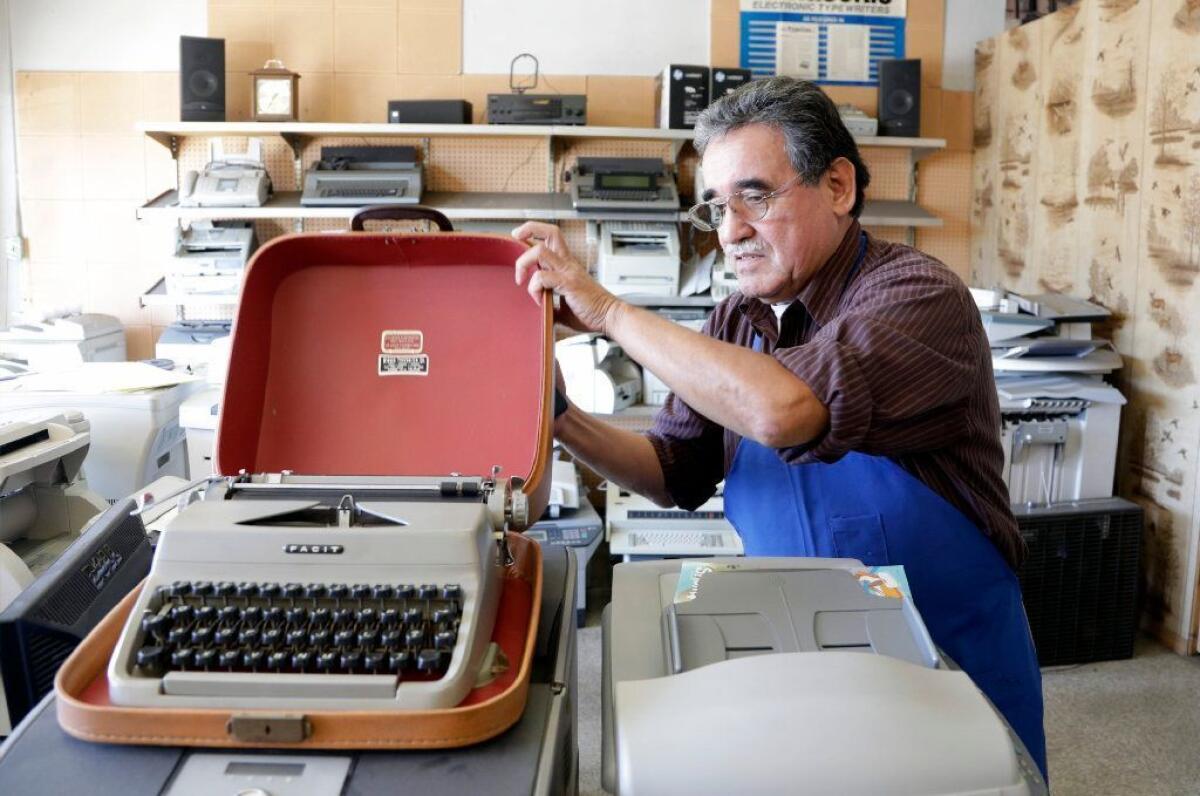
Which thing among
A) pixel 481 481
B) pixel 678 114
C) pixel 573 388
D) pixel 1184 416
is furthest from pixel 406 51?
pixel 481 481

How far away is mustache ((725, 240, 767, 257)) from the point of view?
146cm

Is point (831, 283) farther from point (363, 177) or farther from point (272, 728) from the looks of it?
point (363, 177)

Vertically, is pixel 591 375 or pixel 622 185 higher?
pixel 622 185

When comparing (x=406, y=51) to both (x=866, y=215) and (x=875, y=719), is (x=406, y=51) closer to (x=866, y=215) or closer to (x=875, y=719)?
(x=866, y=215)

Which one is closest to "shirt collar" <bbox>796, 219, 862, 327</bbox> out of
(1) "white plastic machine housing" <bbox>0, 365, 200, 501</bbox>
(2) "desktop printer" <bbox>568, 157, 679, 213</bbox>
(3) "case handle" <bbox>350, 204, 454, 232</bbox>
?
(3) "case handle" <bbox>350, 204, 454, 232</bbox>

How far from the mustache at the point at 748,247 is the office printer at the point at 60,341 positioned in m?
2.93

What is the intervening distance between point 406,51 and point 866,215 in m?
2.07

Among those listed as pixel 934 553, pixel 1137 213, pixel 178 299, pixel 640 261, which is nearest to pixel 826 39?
pixel 640 261

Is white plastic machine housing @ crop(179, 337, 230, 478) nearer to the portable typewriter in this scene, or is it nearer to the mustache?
the portable typewriter

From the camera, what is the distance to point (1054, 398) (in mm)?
3250

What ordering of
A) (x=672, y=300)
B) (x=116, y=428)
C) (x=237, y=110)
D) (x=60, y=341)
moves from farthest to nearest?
(x=237, y=110) < (x=672, y=300) < (x=60, y=341) < (x=116, y=428)

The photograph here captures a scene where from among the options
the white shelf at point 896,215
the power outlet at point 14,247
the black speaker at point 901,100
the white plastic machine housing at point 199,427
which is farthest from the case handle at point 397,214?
the power outlet at point 14,247

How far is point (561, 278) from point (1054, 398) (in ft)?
8.17

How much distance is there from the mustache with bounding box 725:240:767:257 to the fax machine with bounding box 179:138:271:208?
3028 mm
